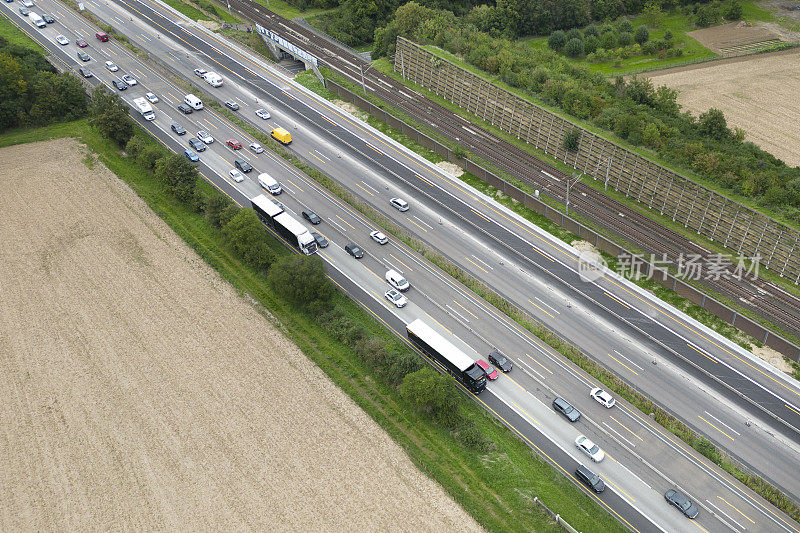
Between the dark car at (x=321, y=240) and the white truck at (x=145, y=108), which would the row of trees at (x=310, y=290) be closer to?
the dark car at (x=321, y=240)

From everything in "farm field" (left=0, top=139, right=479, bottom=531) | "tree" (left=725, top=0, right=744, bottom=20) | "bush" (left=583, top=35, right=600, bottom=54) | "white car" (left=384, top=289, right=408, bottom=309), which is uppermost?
"tree" (left=725, top=0, right=744, bottom=20)

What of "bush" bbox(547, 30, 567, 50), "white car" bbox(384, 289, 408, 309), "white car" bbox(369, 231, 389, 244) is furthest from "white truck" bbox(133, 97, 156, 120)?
"bush" bbox(547, 30, 567, 50)

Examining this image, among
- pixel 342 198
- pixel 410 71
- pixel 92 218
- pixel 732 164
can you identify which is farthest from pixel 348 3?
pixel 732 164

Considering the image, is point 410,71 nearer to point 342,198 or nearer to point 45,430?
point 342,198

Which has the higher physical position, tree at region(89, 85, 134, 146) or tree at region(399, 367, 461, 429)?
tree at region(89, 85, 134, 146)

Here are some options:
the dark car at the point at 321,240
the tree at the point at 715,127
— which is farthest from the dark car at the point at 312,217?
the tree at the point at 715,127

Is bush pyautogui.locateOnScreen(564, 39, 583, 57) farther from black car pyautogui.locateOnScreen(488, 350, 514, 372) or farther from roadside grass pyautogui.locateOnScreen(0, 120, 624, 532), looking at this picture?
black car pyautogui.locateOnScreen(488, 350, 514, 372)

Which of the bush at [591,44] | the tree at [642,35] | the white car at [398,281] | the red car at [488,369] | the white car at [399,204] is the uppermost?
the tree at [642,35]
